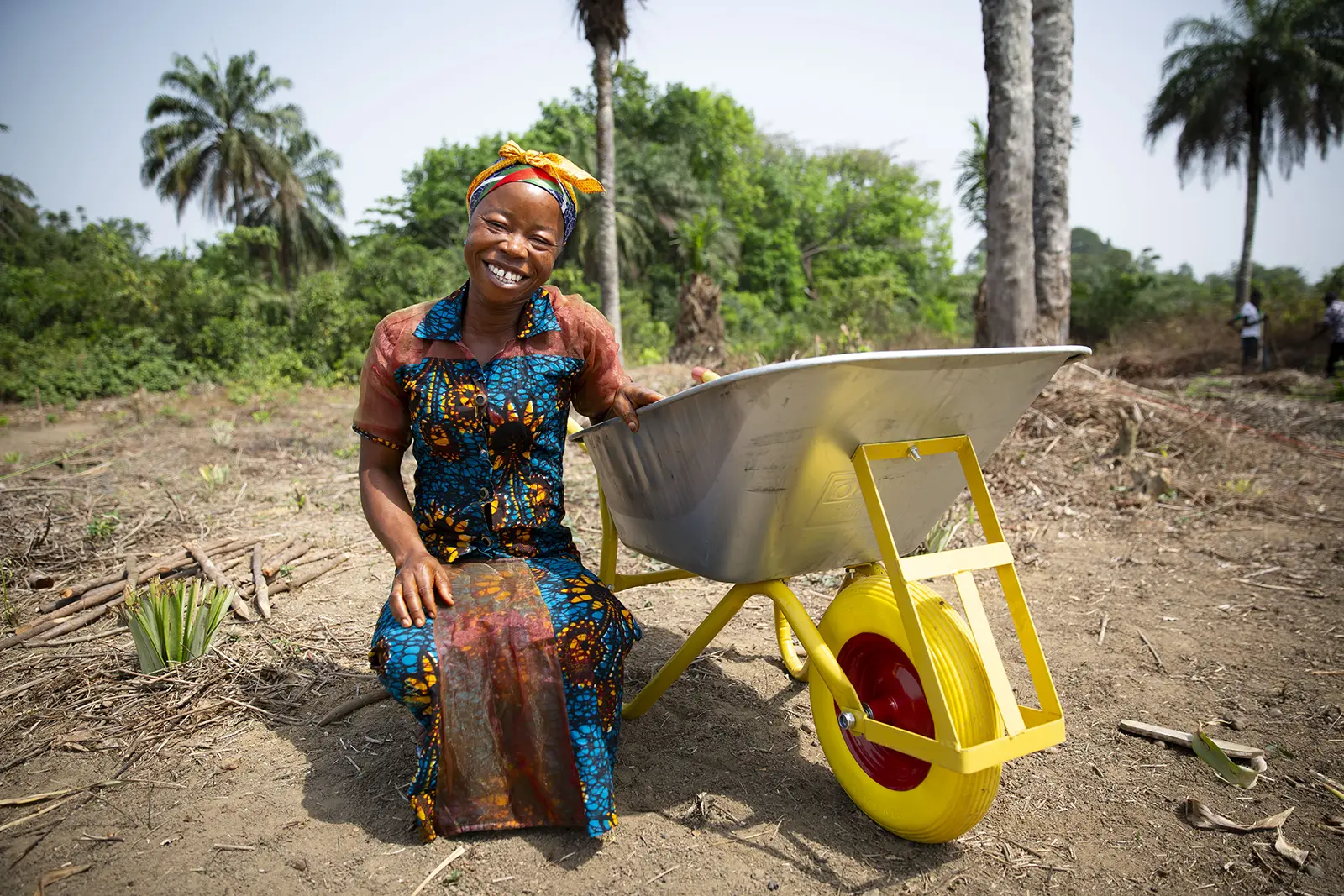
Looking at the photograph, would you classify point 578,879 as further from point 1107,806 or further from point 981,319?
point 981,319

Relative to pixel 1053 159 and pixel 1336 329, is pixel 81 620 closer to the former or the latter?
pixel 1053 159

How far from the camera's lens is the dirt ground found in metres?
1.75

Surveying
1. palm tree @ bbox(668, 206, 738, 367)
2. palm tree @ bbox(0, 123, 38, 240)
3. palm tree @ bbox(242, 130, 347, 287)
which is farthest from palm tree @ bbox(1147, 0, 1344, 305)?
palm tree @ bbox(0, 123, 38, 240)

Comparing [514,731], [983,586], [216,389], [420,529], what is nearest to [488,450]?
[420,529]

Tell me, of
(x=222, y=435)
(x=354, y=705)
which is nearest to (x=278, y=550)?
(x=354, y=705)

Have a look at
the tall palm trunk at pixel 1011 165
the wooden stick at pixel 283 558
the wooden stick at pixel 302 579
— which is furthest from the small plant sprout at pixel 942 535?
the wooden stick at pixel 283 558

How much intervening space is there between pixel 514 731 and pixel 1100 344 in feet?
70.5

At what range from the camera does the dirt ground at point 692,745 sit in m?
1.75

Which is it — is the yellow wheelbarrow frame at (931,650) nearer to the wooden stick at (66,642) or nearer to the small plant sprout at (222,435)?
the wooden stick at (66,642)

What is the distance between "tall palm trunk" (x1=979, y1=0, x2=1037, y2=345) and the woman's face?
5.31 m

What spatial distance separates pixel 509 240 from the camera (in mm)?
1945

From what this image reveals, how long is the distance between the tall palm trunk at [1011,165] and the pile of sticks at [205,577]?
5.39 metres

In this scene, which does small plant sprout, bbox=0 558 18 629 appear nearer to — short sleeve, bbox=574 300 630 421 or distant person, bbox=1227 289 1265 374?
short sleeve, bbox=574 300 630 421

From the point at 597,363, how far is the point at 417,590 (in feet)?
2.50
